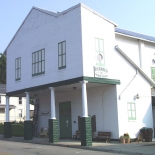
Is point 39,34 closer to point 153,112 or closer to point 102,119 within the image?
point 102,119

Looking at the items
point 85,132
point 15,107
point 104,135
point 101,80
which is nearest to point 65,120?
point 104,135

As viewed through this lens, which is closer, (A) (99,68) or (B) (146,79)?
(A) (99,68)

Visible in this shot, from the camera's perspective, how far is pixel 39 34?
78.1 feet

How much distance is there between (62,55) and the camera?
69.7ft

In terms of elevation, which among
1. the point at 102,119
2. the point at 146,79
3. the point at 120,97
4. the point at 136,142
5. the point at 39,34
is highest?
the point at 39,34

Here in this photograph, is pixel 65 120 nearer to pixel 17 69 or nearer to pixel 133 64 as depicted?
pixel 17 69

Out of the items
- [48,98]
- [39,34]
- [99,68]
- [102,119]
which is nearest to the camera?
[99,68]

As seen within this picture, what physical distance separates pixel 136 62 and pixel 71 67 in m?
6.55

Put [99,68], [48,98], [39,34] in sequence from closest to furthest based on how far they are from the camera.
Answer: [99,68] < [39,34] < [48,98]

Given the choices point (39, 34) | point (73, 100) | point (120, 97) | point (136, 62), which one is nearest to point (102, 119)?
point (120, 97)

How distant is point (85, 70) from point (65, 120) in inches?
293

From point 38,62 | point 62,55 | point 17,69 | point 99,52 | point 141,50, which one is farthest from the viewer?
point 17,69

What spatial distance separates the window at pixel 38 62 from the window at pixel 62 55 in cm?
201

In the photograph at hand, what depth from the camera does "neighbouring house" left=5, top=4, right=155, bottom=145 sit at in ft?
65.5
